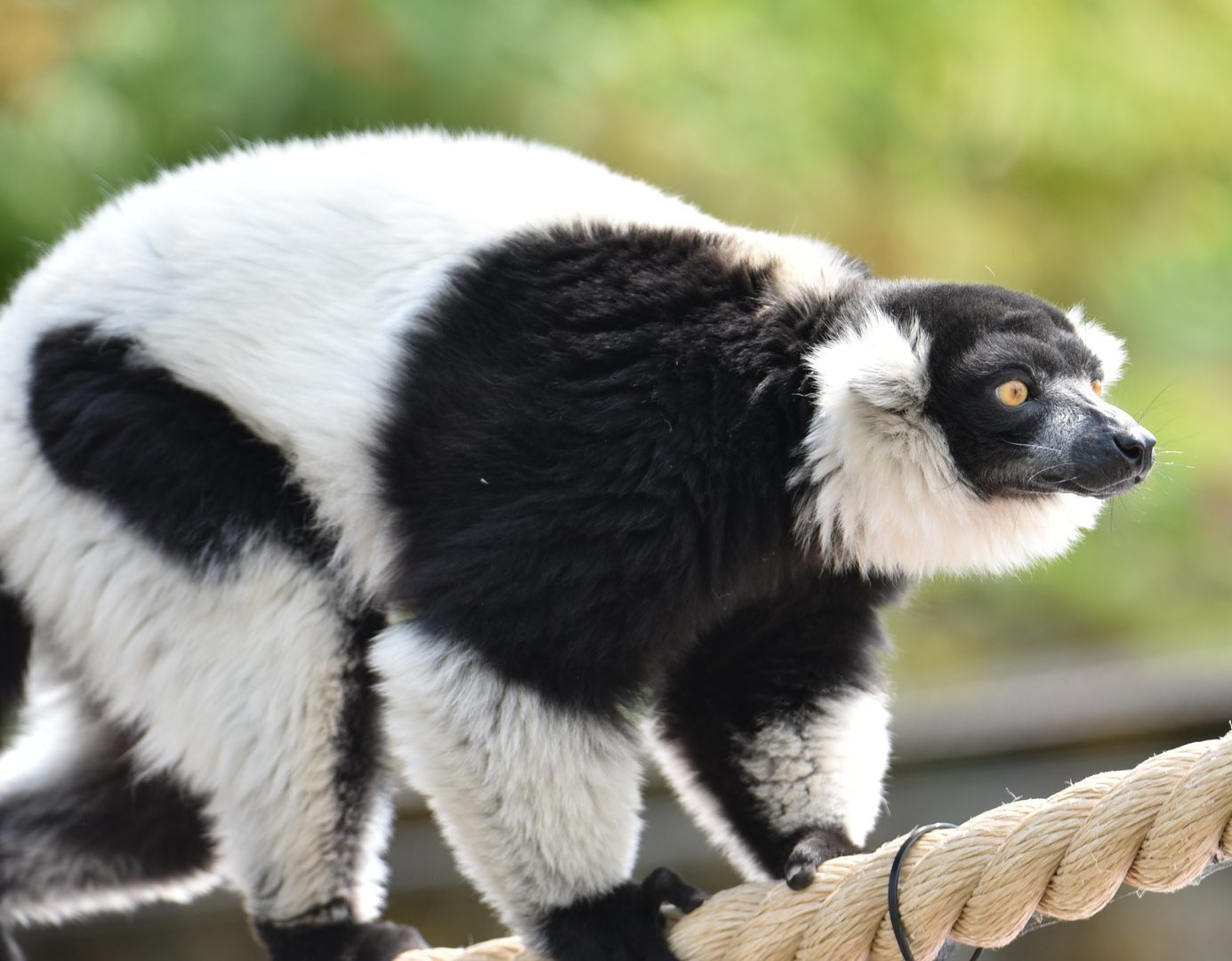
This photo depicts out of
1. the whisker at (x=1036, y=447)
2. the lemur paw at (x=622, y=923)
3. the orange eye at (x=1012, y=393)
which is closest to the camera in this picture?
the lemur paw at (x=622, y=923)

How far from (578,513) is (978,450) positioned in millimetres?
1089

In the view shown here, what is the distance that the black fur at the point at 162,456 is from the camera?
3.98 m

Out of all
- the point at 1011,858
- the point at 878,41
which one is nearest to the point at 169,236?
the point at 1011,858

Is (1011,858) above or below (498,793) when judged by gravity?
above

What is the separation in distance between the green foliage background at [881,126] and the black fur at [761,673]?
4029mm

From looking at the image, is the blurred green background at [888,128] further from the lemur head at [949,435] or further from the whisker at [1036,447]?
the whisker at [1036,447]

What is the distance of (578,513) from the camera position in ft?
11.9

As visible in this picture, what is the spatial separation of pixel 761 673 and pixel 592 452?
928 mm

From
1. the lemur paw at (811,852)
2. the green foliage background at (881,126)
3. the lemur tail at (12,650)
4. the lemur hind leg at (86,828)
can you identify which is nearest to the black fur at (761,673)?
the lemur paw at (811,852)

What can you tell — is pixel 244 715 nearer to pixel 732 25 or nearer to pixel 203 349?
pixel 203 349

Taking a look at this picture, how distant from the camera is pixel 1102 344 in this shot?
4.27 m

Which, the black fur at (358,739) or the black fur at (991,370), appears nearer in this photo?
the black fur at (991,370)

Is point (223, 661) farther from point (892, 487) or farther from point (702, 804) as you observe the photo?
point (892, 487)

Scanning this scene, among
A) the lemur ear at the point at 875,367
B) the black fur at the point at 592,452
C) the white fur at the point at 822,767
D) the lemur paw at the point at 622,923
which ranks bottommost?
the lemur paw at the point at 622,923
